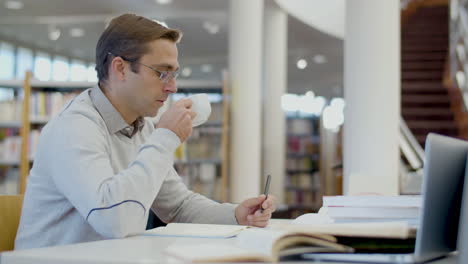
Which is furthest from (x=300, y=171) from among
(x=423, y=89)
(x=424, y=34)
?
(x=424, y=34)

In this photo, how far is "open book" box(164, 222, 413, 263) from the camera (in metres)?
0.96

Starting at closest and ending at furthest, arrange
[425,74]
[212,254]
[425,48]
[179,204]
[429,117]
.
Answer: [212,254] < [179,204] < [429,117] < [425,74] < [425,48]

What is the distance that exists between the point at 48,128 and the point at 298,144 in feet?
31.2

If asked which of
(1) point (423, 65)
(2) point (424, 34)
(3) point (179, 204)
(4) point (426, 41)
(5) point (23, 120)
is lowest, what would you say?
(3) point (179, 204)

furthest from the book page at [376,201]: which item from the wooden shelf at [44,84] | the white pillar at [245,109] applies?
the white pillar at [245,109]

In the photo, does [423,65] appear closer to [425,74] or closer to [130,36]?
[425,74]

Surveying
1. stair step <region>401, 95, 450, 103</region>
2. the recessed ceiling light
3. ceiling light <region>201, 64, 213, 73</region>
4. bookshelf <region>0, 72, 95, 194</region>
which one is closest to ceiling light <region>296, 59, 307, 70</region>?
ceiling light <region>201, 64, 213, 73</region>

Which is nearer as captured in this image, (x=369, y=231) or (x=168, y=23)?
(x=369, y=231)

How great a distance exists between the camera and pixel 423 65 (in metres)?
10.4

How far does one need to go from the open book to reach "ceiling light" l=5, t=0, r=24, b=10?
9890mm

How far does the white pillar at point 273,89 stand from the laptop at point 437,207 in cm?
854

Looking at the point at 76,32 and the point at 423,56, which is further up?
the point at 76,32

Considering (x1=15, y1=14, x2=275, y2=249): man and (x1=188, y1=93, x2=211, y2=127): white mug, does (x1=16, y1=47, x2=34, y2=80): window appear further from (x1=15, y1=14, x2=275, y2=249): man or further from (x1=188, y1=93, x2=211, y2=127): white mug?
→ (x1=188, y1=93, x2=211, y2=127): white mug

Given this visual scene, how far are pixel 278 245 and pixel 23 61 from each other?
488 inches
